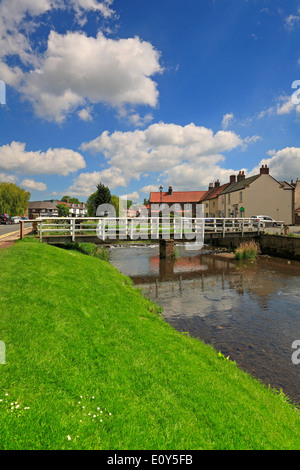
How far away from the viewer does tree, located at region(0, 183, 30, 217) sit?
237ft

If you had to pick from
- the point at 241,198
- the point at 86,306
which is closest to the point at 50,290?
the point at 86,306

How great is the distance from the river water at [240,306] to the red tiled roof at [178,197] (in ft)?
190

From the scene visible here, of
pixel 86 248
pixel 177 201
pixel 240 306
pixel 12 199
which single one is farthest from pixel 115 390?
pixel 12 199

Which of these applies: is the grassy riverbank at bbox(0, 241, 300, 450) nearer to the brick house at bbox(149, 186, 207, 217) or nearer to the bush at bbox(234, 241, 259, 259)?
the bush at bbox(234, 241, 259, 259)

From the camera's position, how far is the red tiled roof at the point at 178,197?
76812mm

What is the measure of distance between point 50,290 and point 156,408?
4.27 meters

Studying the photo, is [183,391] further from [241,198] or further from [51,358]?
[241,198]

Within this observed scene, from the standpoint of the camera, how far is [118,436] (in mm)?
2746

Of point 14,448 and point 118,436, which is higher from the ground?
point 14,448

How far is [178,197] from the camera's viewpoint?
79.1 m

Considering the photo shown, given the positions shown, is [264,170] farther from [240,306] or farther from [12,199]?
[12,199]

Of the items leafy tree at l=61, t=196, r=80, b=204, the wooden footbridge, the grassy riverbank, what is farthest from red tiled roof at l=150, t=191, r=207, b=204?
leafy tree at l=61, t=196, r=80, b=204

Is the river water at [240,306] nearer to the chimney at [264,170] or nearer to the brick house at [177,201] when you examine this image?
the chimney at [264,170]

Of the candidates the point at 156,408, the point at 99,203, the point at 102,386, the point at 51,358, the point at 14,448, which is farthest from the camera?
the point at 99,203
